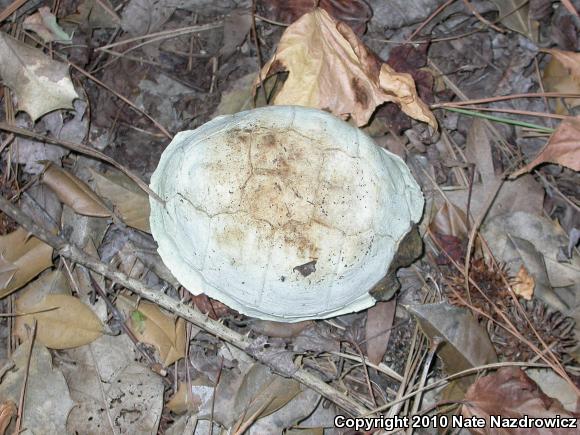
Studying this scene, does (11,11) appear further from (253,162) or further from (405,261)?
(405,261)

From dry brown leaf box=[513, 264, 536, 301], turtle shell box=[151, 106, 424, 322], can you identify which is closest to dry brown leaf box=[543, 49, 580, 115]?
dry brown leaf box=[513, 264, 536, 301]

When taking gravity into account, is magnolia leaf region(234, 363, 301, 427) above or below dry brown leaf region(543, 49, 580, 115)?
below

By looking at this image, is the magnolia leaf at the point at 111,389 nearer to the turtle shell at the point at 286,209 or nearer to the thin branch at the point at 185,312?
the thin branch at the point at 185,312

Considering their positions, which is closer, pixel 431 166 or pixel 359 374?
pixel 359 374

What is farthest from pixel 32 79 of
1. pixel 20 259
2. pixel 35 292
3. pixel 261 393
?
pixel 261 393

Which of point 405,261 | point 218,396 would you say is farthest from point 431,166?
point 218,396

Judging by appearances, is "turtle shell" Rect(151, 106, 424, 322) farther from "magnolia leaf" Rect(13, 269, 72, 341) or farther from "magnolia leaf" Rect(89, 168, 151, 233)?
"magnolia leaf" Rect(13, 269, 72, 341)

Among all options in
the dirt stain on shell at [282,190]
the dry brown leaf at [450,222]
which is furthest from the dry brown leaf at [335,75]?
the dirt stain on shell at [282,190]
